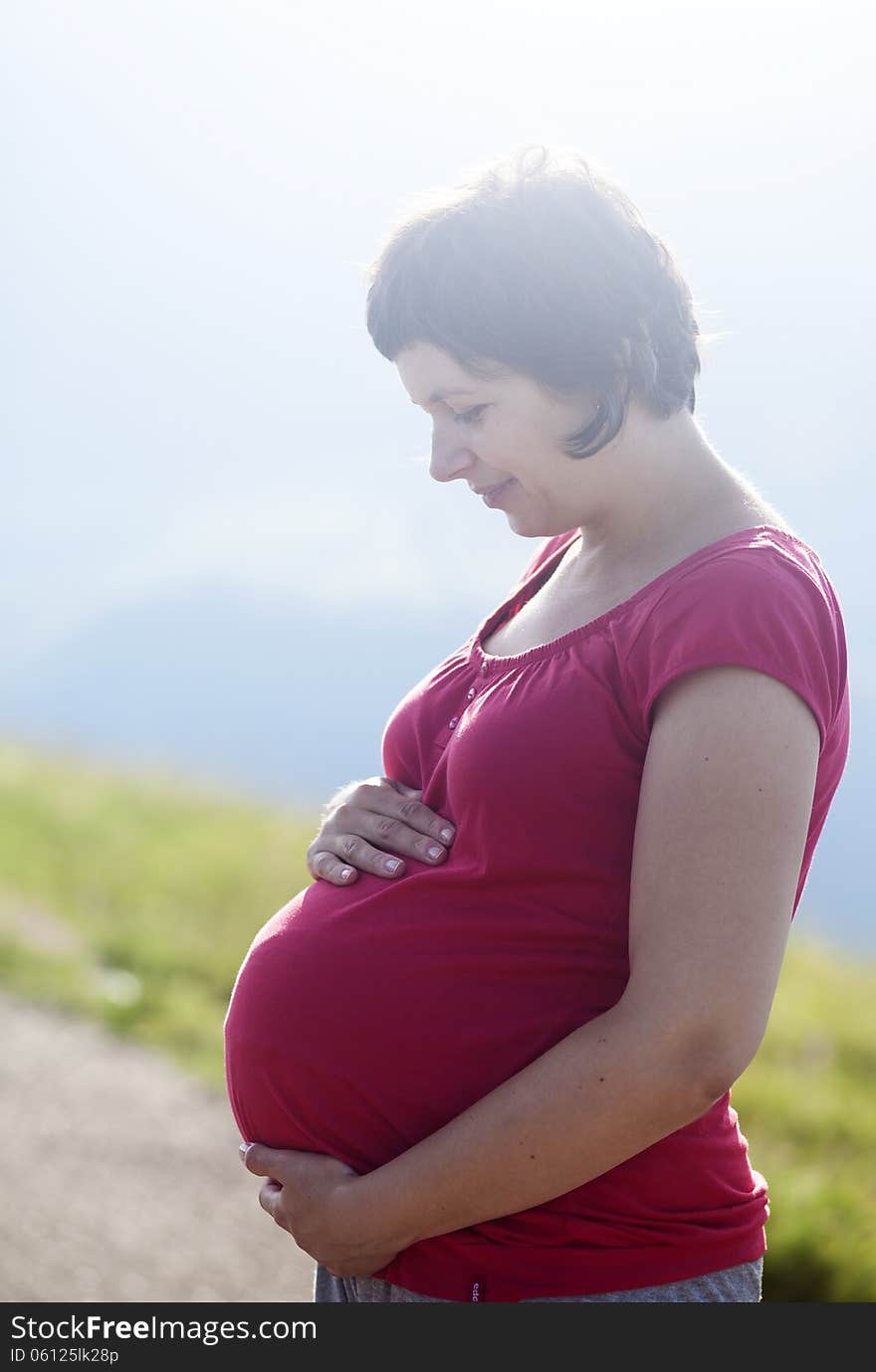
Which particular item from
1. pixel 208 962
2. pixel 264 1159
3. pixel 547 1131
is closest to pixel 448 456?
pixel 547 1131

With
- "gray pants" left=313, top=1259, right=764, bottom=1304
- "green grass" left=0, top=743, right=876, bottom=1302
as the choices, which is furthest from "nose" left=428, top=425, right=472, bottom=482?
"green grass" left=0, top=743, right=876, bottom=1302

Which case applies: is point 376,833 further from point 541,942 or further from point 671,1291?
point 671,1291

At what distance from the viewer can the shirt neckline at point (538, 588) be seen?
1358mm

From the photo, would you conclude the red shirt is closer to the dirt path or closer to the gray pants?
the gray pants

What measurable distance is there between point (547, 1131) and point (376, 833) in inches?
15.6

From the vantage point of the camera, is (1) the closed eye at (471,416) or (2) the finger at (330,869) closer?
(1) the closed eye at (471,416)

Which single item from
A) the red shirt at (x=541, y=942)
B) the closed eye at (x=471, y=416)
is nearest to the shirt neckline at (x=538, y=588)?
the red shirt at (x=541, y=942)

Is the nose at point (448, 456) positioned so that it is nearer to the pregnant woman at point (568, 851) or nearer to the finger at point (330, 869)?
the pregnant woman at point (568, 851)

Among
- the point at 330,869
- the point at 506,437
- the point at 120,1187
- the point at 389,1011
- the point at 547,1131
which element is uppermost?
the point at 506,437

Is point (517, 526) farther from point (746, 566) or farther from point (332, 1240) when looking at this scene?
point (332, 1240)

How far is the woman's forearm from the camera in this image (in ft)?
4.19

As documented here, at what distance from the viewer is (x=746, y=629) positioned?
1238 millimetres

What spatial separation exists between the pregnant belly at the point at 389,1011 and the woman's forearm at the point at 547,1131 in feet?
0.18

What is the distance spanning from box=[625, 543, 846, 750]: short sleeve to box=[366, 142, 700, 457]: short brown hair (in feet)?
0.67
